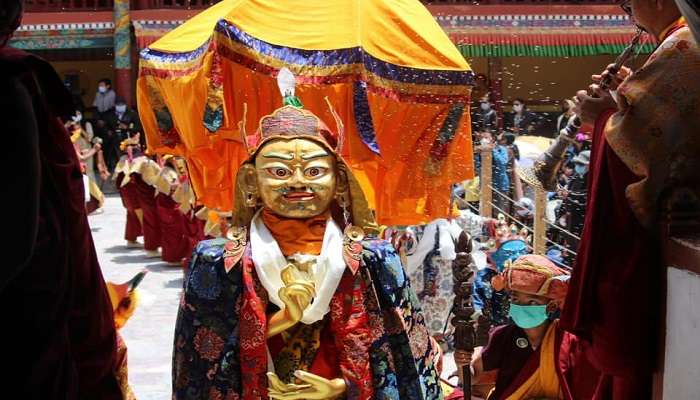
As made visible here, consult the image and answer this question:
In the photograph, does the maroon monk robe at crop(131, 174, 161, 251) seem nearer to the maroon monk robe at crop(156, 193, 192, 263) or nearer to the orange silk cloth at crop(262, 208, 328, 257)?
the maroon monk robe at crop(156, 193, 192, 263)

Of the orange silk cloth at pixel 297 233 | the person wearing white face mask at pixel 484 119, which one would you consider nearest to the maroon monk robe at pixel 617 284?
the orange silk cloth at pixel 297 233

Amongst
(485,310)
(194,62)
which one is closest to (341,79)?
(194,62)

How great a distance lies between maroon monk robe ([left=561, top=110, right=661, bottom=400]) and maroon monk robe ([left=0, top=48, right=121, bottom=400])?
116 centimetres

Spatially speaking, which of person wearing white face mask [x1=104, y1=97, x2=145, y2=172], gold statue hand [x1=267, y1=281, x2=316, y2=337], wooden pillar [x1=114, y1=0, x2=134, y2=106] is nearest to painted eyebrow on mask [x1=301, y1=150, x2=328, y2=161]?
gold statue hand [x1=267, y1=281, x2=316, y2=337]

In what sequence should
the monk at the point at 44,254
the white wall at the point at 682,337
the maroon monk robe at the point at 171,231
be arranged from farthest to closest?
1. the maroon monk robe at the point at 171,231
2. the white wall at the point at 682,337
3. the monk at the point at 44,254

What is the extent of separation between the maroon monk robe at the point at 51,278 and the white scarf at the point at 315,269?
1.26 m

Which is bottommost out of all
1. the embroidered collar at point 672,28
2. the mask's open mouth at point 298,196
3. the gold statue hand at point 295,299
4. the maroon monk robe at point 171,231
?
the maroon monk robe at point 171,231

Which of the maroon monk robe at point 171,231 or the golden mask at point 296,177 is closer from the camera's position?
the golden mask at point 296,177

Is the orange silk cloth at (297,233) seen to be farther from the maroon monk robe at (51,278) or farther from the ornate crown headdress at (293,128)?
the maroon monk robe at (51,278)

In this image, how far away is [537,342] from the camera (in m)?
4.46

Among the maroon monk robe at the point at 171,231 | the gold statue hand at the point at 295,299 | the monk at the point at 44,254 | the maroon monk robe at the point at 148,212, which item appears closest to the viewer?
the monk at the point at 44,254

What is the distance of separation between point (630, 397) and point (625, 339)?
219 mm

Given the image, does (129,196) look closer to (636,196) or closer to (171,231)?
(171,231)

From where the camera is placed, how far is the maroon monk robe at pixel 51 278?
2232 mm
